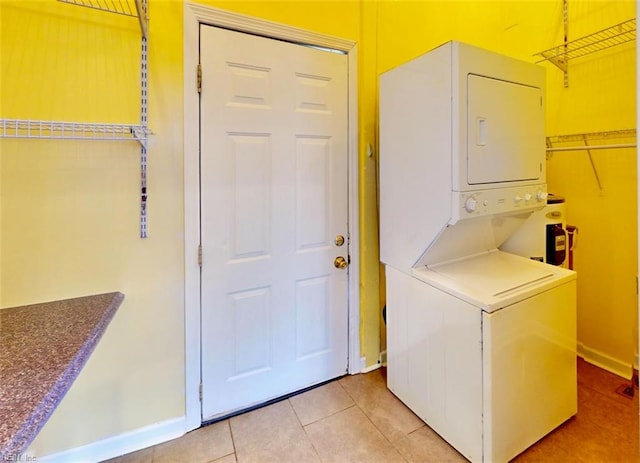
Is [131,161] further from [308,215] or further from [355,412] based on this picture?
[355,412]

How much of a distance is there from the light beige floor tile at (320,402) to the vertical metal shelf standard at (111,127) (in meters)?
1.29

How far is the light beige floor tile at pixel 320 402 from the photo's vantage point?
186cm

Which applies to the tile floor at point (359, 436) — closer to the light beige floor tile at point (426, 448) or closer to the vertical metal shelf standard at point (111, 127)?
the light beige floor tile at point (426, 448)

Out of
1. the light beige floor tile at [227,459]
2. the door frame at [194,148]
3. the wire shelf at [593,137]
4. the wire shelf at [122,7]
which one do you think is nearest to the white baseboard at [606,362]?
the wire shelf at [593,137]

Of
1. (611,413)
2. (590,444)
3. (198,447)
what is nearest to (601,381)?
(611,413)

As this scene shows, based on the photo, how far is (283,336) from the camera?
1972mm

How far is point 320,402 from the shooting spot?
77.3 inches

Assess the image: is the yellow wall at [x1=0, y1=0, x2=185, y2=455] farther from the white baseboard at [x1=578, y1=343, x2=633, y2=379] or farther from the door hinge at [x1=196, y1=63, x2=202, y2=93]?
the white baseboard at [x1=578, y1=343, x2=633, y2=379]

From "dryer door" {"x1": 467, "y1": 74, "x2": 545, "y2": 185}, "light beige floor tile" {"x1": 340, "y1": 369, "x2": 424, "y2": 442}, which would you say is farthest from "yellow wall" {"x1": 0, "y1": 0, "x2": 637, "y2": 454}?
"dryer door" {"x1": 467, "y1": 74, "x2": 545, "y2": 185}

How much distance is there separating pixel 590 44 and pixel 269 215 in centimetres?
247

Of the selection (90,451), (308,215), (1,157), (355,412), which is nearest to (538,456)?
(355,412)

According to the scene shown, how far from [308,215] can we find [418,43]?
4.77 feet

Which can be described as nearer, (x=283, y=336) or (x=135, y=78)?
(x=135, y=78)

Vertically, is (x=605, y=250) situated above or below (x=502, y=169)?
below
